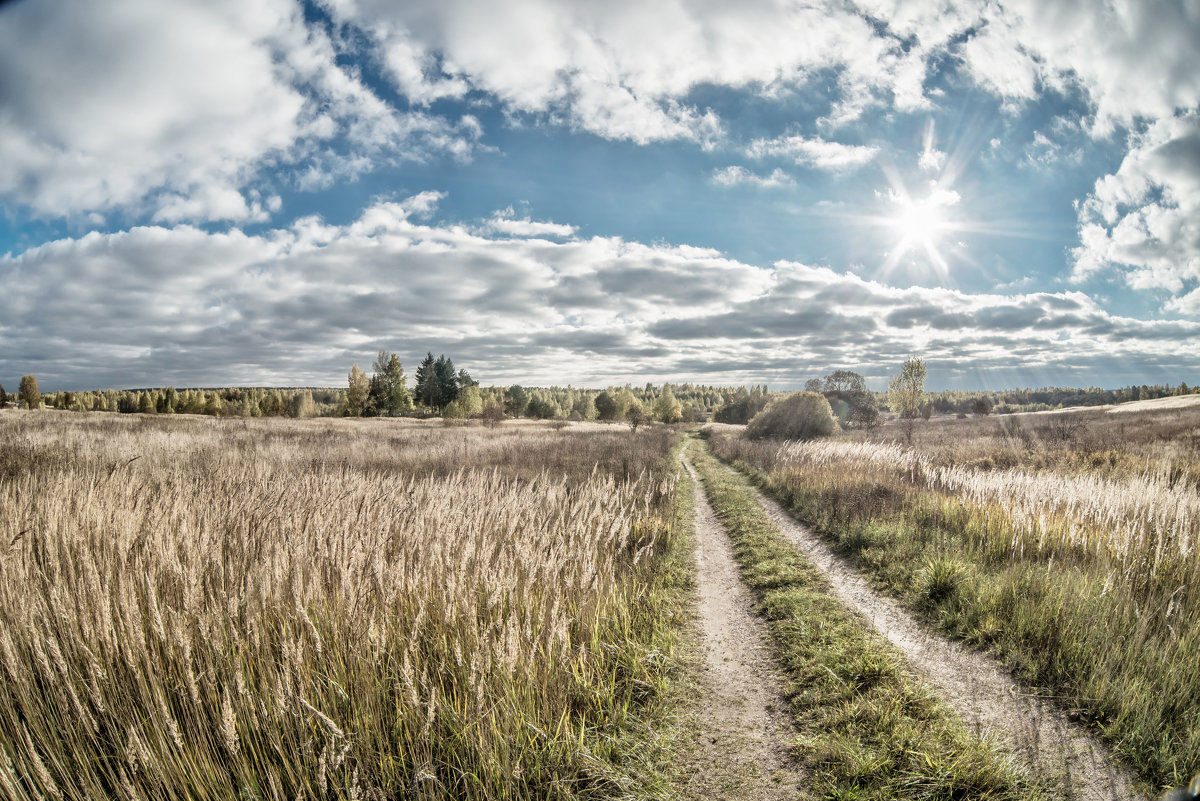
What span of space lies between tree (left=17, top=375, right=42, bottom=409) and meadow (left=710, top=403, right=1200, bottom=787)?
412 ft

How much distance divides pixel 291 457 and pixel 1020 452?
2700 centimetres

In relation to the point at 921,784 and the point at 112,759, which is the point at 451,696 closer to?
the point at 112,759

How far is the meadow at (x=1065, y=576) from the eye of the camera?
4.09m

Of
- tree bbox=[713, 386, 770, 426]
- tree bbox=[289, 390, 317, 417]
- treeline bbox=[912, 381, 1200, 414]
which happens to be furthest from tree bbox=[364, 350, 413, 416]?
treeline bbox=[912, 381, 1200, 414]

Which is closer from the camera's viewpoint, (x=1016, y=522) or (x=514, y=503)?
(x=514, y=503)

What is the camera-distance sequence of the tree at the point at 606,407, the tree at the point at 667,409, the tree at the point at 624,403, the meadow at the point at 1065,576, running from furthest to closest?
the tree at the point at 606,407
the tree at the point at 667,409
the tree at the point at 624,403
the meadow at the point at 1065,576

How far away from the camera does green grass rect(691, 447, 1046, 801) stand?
11.2 ft

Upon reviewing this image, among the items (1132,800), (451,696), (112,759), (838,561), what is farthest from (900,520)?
(112,759)

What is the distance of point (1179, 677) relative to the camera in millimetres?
4230

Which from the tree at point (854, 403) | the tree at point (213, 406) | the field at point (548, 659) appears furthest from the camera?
the tree at point (213, 406)

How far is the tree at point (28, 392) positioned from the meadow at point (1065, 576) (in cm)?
12561

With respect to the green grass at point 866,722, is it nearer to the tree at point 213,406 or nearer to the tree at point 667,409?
the tree at point 667,409

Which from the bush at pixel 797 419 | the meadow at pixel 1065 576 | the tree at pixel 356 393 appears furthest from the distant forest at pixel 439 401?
the meadow at pixel 1065 576

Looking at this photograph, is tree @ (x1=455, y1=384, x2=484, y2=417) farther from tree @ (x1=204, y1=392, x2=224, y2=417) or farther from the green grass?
the green grass
